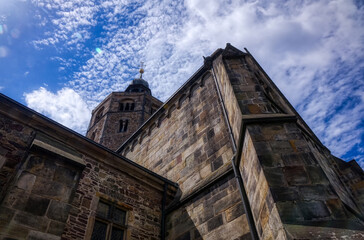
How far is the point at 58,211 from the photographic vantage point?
16.1 ft

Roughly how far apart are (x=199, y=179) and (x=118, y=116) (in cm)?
1786

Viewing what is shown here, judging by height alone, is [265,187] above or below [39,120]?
below

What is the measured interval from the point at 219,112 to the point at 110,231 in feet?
13.4

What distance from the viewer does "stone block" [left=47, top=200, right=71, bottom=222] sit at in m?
4.79

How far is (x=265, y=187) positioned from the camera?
362 cm

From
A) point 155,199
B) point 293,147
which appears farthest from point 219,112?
point 293,147

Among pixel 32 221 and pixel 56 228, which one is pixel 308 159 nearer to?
pixel 56 228

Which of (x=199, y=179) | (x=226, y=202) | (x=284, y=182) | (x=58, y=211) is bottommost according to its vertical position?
(x=284, y=182)

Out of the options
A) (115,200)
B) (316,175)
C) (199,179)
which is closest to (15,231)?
(115,200)

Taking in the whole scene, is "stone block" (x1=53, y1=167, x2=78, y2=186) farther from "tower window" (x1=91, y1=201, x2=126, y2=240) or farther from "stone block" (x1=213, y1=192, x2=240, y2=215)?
"stone block" (x1=213, y1=192, x2=240, y2=215)

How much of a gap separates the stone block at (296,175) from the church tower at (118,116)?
58.1 ft

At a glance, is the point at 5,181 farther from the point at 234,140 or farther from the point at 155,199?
the point at 234,140

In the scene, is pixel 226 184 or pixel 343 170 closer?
pixel 226 184

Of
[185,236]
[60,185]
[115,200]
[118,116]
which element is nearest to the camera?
[60,185]
